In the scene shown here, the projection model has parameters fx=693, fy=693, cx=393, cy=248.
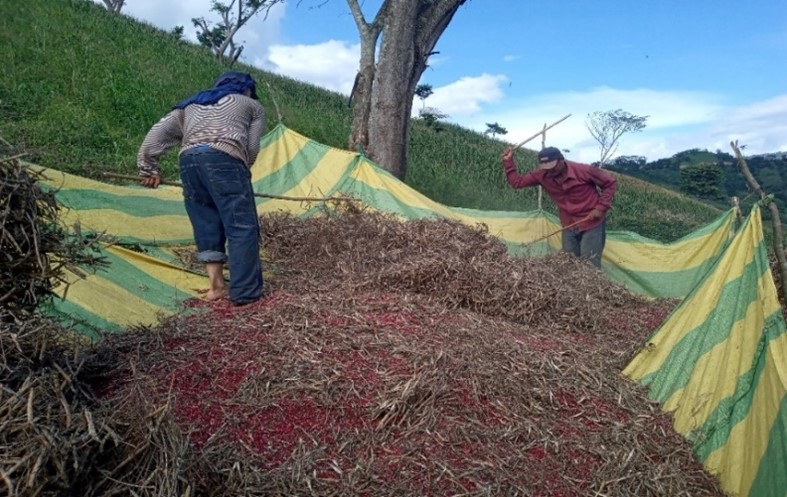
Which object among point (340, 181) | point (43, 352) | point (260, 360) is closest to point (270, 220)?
point (340, 181)

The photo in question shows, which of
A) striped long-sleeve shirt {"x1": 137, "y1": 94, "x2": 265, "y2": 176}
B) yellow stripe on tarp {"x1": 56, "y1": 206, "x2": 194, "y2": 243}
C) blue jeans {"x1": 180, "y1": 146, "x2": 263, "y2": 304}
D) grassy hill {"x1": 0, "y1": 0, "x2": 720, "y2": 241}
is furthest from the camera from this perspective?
grassy hill {"x1": 0, "y1": 0, "x2": 720, "y2": 241}

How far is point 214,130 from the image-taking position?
3572 mm

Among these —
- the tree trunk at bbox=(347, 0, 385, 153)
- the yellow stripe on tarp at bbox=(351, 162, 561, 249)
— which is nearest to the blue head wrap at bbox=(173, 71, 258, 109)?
the yellow stripe on tarp at bbox=(351, 162, 561, 249)

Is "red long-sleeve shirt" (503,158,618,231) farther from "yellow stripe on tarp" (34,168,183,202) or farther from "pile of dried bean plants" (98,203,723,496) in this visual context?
"yellow stripe on tarp" (34,168,183,202)

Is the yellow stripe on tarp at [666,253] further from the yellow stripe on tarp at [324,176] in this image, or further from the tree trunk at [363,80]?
the tree trunk at [363,80]

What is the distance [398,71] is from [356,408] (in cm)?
514

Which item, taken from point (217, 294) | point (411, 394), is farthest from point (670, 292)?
point (411, 394)

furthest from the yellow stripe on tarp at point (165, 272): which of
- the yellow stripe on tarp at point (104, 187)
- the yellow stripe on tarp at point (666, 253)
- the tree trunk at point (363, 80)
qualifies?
the yellow stripe on tarp at point (666, 253)

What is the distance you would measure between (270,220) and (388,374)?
2.78m

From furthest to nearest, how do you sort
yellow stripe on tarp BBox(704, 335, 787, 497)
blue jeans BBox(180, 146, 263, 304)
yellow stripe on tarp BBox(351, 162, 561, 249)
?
yellow stripe on tarp BBox(351, 162, 561, 249) → blue jeans BBox(180, 146, 263, 304) → yellow stripe on tarp BBox(704, 335, 787, 497)

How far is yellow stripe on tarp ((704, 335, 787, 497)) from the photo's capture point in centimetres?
221

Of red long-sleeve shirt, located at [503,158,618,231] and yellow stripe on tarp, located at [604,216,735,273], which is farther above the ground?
red long-sleeve shirt, located at [503,158,618,231]

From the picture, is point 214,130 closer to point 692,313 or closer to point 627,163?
point 692,313

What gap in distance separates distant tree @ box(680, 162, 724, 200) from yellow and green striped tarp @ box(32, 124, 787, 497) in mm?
27320
